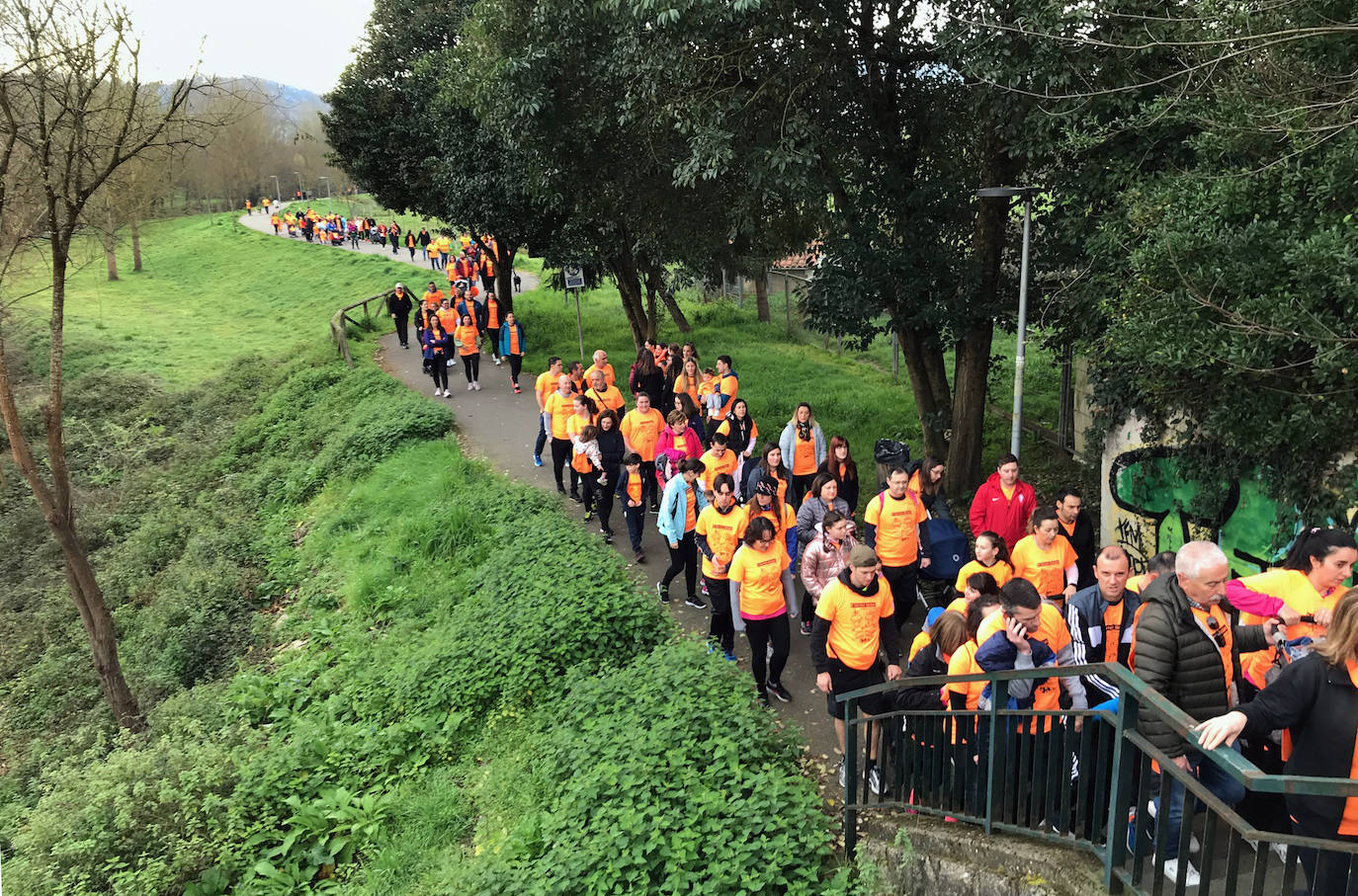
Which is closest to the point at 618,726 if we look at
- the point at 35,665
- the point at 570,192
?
the point at 570,192

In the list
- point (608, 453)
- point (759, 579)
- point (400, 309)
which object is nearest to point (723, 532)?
point (759, 579)

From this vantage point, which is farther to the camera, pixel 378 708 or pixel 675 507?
pixel 378 708

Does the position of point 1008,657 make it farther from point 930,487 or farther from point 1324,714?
point 930,487

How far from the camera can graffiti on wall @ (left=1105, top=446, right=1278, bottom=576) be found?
7727 mm

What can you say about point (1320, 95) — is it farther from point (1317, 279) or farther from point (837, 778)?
point (837, 778)

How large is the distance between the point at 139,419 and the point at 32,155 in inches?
624

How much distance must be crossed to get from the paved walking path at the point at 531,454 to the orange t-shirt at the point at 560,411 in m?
1.10

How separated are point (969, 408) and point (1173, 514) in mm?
3194

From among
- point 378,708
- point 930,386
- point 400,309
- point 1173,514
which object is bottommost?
point 378,708

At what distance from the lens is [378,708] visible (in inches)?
350

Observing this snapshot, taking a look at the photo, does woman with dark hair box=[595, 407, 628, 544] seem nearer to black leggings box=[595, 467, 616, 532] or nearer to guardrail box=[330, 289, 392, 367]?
black leggings box=[595, 467, 616, 532]

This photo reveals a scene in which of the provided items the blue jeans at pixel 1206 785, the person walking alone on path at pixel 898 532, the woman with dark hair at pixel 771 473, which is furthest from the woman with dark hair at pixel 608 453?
the blue jeans at pixel 1206 785

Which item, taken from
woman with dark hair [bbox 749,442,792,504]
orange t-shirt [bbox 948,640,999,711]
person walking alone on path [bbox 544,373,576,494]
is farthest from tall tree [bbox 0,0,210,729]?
orange t-shirt [bbox 948,640,999,711]

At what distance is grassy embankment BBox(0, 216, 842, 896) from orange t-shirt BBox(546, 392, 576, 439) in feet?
3.34
